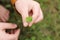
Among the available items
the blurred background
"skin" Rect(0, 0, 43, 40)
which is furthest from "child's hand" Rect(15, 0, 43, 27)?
the blurred background

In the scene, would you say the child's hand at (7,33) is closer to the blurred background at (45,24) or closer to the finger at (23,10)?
the finger at (23,10)

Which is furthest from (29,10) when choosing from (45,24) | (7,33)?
(45,24)

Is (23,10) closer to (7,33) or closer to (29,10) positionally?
(29,10)

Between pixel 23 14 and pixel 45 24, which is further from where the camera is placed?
pixel 45 24

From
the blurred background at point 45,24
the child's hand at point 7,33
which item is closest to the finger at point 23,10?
the child's hand at point 7,33

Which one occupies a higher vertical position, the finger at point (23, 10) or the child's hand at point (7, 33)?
the finger at point (23, 10)

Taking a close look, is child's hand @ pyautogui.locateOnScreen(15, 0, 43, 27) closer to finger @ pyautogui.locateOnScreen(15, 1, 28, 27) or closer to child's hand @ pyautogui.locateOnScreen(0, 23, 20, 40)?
finger @ pyautogui.locateOnScreen(15, 1, 28, 27)

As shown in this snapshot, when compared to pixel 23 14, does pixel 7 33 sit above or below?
below
